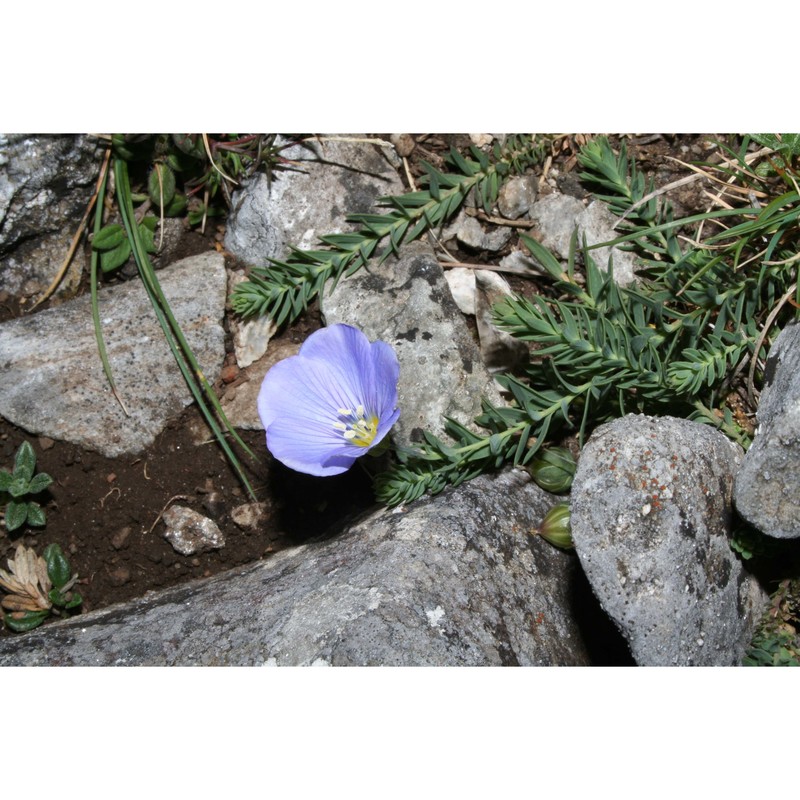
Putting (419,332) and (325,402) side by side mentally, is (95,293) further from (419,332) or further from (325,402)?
(419,332)

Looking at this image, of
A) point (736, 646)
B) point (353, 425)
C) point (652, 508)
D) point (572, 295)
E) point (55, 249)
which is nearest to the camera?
point (652, 508)

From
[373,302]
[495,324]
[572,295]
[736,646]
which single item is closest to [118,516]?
[373,302]

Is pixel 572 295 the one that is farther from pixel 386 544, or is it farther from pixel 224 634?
pixel 224 634

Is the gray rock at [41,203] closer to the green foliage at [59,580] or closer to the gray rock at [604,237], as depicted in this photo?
the green foliage at [59,580]

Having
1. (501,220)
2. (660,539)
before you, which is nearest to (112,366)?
(501,220)

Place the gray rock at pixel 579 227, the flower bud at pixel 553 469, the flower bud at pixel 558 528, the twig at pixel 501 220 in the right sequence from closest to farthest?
the flower bud at pixel 558 528 < the flower bud at pixel 553 469 < the gray rock at pixel 579 227 < the twig at pixel 501 220

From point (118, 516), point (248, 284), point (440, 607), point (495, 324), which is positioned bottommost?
point (440, 607)

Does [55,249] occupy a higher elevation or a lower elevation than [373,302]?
higher

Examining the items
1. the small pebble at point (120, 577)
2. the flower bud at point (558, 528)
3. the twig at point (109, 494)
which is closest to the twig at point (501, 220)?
the flower bud at point (558, 528)
